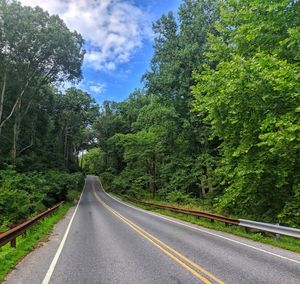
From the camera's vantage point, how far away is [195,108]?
16.2m

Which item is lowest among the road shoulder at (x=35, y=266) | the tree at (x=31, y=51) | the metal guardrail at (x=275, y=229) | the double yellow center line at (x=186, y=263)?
the road shoulder at (x=35, y=266)

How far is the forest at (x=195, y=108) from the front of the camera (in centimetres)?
1260

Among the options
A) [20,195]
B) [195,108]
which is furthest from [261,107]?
[20,195]

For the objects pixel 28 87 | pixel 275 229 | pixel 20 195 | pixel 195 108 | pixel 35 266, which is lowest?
pixel 35 266

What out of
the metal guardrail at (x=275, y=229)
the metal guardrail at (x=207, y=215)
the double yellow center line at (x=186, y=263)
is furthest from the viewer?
the metal guardrail at (x=207, y=215)

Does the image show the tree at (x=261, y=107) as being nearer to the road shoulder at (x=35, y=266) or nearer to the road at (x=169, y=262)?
the road at (x=169, y=262)

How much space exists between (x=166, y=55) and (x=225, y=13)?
13603 mm

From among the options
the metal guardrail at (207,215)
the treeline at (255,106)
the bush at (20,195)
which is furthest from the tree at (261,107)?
the bush at (20,195)

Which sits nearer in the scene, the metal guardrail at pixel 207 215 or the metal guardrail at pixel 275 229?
the metal guardrail at pixel 275 229

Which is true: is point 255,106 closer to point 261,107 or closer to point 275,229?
point 261,107

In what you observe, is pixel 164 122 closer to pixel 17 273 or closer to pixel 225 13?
pixel 225 13

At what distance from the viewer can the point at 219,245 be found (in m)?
9.71

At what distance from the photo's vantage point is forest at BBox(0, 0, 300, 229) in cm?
1260

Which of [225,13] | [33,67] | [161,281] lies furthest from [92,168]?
[161,281]
